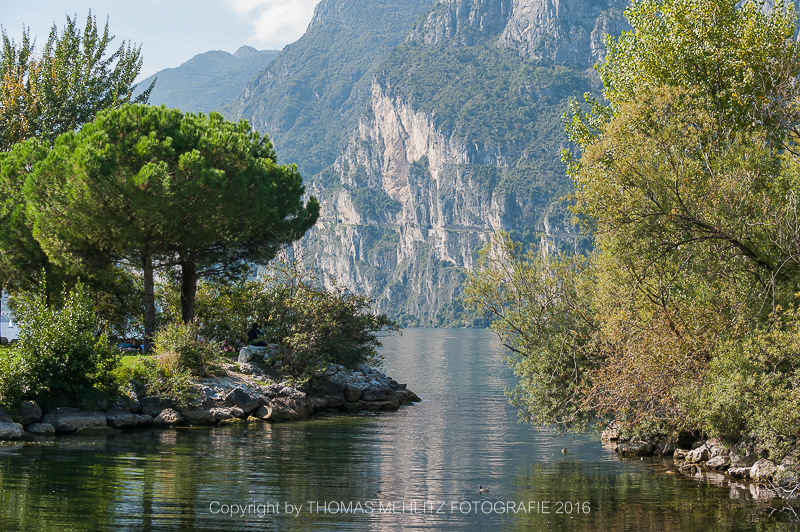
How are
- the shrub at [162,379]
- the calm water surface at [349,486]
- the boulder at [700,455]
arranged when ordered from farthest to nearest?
the shrub at [162,379] → the boulder at [700,455] → the calm water surface at [349,486]

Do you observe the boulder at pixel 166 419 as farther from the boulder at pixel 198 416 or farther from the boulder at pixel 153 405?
the boulder at pixel 198 416

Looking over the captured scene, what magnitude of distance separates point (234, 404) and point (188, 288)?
8976 millimetres

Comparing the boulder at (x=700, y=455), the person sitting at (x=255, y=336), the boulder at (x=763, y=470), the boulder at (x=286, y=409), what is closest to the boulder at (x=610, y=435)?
the boulder at (x=700, y=455)

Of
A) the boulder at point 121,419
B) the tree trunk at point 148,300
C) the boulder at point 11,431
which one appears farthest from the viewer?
the tree trunk at point 148,300

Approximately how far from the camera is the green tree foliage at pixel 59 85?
137 feet

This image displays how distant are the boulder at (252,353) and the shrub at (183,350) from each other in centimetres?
Answer: 308

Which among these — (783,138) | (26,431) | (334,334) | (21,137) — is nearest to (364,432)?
(334,334)

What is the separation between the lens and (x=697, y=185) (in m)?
17.1

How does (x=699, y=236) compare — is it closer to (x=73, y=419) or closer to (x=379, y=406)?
(x=73, y=419)

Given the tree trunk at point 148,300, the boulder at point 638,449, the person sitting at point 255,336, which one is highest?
the tree trunk at point 148,300

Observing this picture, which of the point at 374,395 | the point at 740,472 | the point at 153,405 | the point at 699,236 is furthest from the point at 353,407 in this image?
the point at 699,236

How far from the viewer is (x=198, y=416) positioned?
27406 millimetres

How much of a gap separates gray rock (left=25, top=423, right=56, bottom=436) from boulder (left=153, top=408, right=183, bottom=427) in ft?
13.9

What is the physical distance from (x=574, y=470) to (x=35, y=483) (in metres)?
14.1
